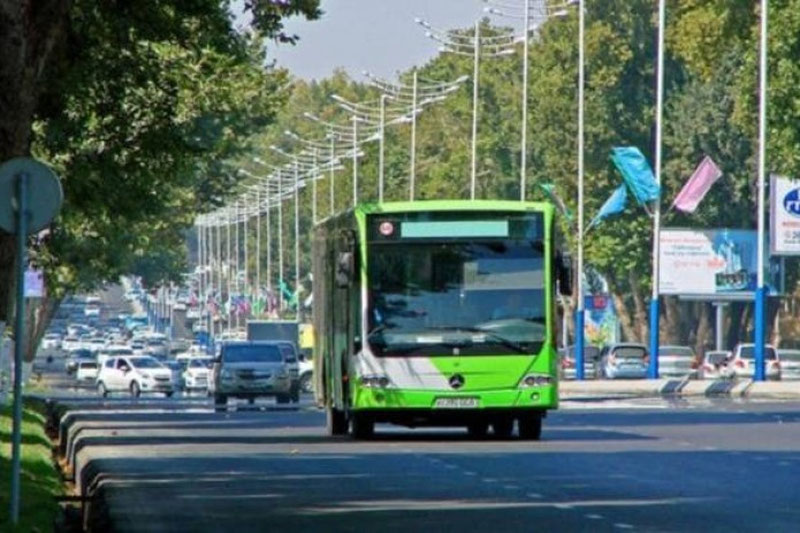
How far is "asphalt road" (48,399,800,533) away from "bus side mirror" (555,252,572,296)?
6.28 ft

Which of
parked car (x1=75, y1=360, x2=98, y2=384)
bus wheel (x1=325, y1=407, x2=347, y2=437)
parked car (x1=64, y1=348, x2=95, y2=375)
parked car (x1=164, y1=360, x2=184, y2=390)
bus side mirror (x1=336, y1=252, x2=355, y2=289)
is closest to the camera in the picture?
bus side mirror (x1=336, y1=252, x2=355, y2=289)

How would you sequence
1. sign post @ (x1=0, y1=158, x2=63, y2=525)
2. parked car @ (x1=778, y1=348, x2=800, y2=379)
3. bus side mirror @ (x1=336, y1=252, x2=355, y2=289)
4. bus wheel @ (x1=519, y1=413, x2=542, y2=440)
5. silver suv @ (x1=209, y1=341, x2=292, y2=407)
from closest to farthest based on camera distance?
sign post @ (x1=0, y1=158, x2=63, y2=525) < bus side mirror @ (x1=336, y1=252, x2=355, y2=289) < bus wheel @ (x1=519, y1=413, x2=542, y2=440) < silver suv @ (x1=209, y1=341, x2=292, y2=407) < parked car @ (x1=778, y1=348, x2=800, y2=379)

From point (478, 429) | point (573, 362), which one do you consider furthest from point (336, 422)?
point (573, 362)

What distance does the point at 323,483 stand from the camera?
27312 millimetres

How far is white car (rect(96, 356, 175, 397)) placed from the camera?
93188 mm

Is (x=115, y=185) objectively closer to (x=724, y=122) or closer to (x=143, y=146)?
(x=143, y=146)

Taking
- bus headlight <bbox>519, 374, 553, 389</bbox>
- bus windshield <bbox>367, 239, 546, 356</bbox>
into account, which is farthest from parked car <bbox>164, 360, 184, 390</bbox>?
bus headlight <bbox>519, 374, 553, 389</bbox>

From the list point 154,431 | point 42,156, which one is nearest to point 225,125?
point 154,431

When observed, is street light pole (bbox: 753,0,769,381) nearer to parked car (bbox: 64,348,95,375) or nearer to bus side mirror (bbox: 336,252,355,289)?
bus side mirror (bbox: 336,252,355,289)

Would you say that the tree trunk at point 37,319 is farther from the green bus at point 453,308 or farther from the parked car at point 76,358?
the green bus at point 453,308

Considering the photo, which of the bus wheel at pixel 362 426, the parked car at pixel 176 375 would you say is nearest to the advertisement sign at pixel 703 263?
the parked car at pixel 176 375

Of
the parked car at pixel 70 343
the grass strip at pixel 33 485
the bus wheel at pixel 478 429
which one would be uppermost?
the parked car at pixel 70 343

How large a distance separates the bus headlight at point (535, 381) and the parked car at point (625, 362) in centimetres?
5774

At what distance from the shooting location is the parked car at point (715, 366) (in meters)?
93.4
